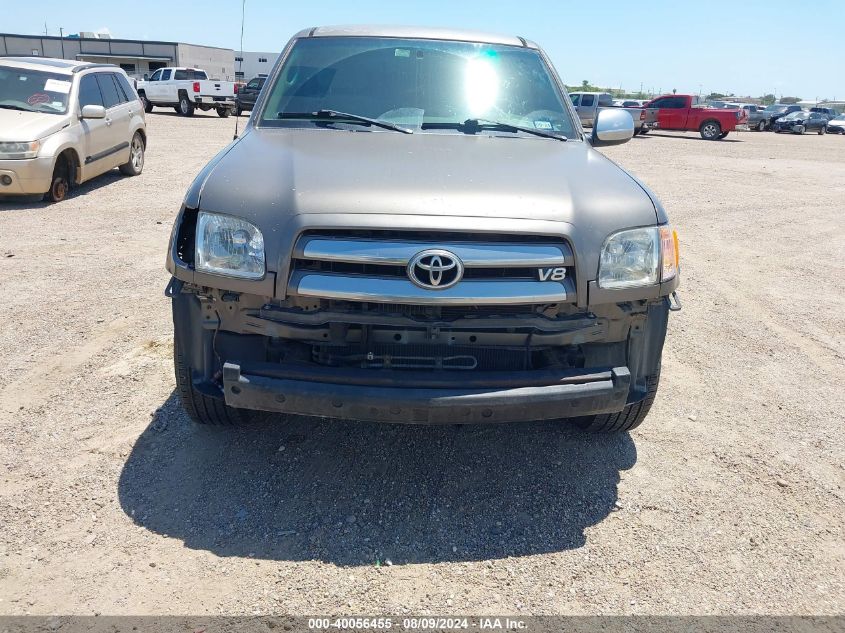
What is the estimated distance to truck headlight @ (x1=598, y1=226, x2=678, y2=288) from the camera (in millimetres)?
2787

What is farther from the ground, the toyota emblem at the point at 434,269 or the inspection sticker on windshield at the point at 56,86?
the inspection sticker on windshield at the point at 56,86

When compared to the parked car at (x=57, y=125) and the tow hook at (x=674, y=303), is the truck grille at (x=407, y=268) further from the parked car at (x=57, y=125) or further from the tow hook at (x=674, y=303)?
the parked car at (x=57, y=125)

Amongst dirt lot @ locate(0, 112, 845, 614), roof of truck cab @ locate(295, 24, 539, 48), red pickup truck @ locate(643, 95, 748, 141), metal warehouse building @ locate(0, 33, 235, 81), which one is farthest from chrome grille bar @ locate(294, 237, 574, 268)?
metal warehouse building @ locate(0, 33, 235, 81)

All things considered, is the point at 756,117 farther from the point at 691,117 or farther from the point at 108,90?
the point at 108,90

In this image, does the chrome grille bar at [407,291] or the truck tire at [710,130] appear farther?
the truck tire at [710,130]

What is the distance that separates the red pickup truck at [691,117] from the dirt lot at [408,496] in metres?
25.2

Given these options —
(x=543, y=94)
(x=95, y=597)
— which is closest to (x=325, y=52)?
(x=543, y=94)

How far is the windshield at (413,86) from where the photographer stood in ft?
12.9

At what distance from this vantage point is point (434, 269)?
8.42 feet

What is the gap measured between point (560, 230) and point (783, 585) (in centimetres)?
160

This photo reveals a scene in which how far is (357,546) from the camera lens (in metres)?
2.74

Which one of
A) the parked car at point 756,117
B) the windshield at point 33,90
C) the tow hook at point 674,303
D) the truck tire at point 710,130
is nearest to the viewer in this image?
the tow hook at point 674,303

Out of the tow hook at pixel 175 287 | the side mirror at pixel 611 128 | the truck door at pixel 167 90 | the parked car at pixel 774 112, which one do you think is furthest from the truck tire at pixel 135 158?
the parked car at pixel 774 112

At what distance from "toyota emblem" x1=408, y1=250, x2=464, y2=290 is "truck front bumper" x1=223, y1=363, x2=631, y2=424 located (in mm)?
384
